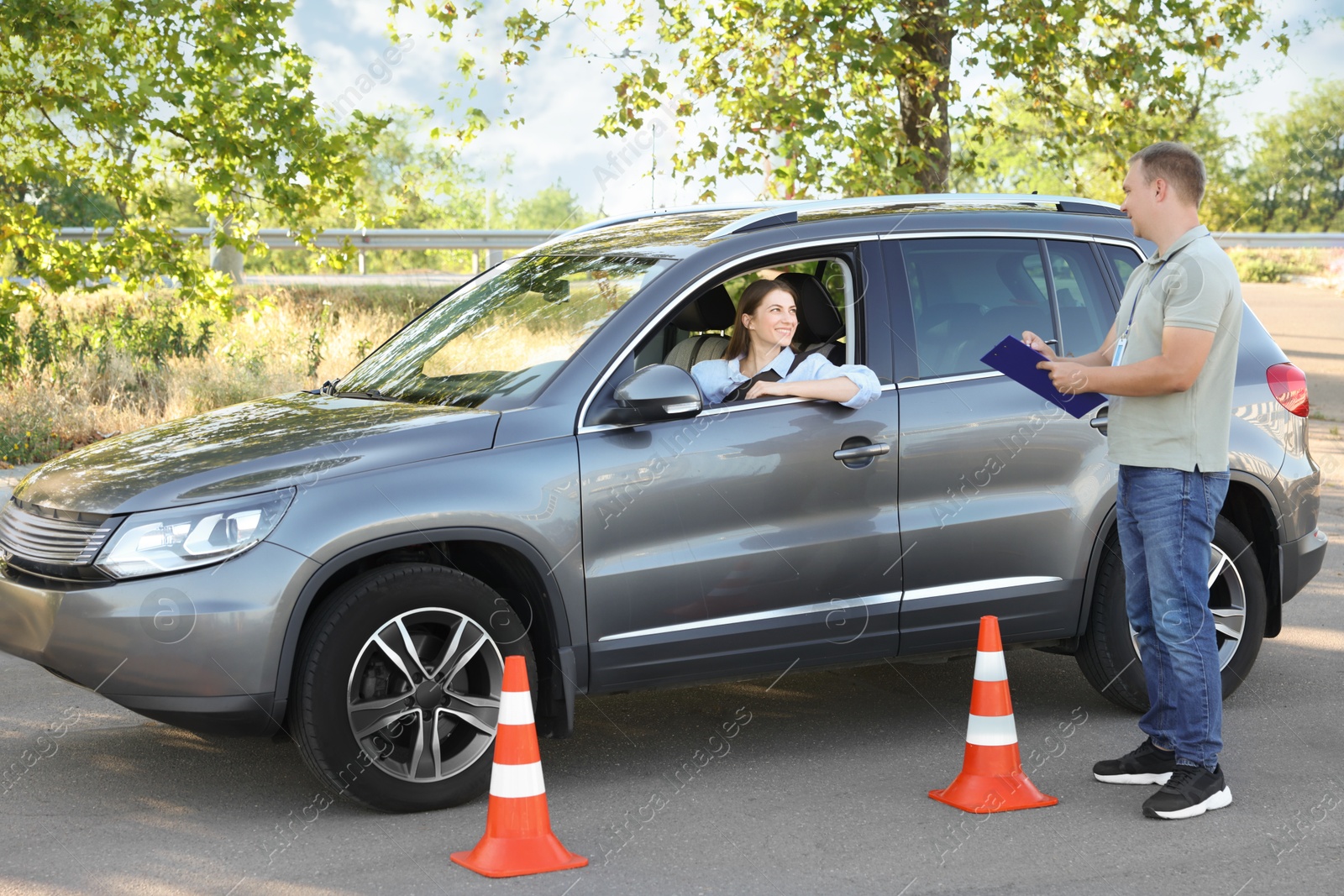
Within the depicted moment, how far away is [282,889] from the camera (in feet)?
12.8

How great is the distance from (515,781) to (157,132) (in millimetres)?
8896

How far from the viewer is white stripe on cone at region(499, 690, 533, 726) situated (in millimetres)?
3992

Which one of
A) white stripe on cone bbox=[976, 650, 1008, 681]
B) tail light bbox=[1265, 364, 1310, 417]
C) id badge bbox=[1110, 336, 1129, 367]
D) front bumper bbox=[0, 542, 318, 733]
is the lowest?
white stripe on cone bbox=[976, 650, 1008, 681]

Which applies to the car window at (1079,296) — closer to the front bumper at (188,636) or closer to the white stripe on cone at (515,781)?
the white stripe on cone at (515,781)

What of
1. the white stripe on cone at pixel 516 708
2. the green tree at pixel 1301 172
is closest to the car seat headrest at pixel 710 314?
the white stripe on cone at pixel 516 708

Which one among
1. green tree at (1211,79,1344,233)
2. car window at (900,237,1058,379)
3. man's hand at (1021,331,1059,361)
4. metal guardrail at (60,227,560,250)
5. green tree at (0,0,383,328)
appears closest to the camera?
man's hand at (1021,331,1059,361)

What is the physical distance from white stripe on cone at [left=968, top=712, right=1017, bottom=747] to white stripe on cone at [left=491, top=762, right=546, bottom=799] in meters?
1.48

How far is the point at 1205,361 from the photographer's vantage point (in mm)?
4430

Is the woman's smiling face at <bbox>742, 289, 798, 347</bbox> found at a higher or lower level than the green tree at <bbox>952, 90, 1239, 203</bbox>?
lower

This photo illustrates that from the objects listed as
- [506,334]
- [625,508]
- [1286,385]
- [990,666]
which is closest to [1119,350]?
[990,666]

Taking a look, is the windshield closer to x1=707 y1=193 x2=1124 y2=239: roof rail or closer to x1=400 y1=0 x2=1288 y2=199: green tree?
x1=707 y1=193 x2=1124 y2=239: roof rail

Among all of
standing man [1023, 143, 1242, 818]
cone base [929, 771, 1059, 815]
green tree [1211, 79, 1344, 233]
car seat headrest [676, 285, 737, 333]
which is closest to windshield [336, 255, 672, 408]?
car seat headrest [676, 285, 737, 333]

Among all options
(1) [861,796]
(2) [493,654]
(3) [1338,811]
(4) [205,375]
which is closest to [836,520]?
(1) [861,796]

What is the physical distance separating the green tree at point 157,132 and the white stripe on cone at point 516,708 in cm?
800
